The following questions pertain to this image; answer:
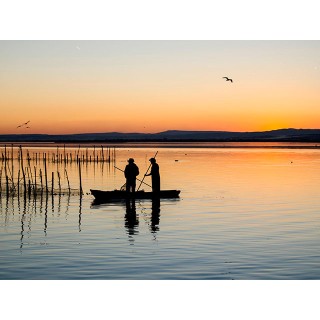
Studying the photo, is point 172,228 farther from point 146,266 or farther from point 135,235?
point 146,266

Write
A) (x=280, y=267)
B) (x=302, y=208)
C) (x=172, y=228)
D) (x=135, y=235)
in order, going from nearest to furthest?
(x=280, y=267) < (x=135, y=235) < (x=172, y=228) < (x=302, y=208)

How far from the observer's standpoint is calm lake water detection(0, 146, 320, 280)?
14.7m

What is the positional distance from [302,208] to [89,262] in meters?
14.1

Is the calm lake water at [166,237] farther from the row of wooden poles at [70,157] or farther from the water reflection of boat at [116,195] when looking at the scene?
the row of wooden poles at [70,157]

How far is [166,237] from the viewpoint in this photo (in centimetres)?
1973

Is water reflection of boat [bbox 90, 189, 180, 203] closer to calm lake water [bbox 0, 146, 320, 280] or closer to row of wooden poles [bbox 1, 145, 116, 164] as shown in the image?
calm lake water [bbox 0, 146, 320, 280]

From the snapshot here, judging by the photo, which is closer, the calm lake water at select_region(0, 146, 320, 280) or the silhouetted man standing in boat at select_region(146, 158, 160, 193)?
the calm lake water at select_region(0, 146, 320, 280)

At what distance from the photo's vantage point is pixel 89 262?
50.9 feet

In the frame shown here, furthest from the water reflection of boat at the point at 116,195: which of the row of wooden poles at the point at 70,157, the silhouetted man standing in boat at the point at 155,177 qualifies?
the row of wooden poles at the point at 70,157

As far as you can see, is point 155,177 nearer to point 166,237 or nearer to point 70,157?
point 166,237

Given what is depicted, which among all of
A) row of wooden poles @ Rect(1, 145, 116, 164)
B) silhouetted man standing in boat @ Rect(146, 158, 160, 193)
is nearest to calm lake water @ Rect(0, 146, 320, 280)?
silhouetted man standing in boat @ Rect(146, 158, 160, 193)

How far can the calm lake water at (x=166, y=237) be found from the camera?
14.7 meters
